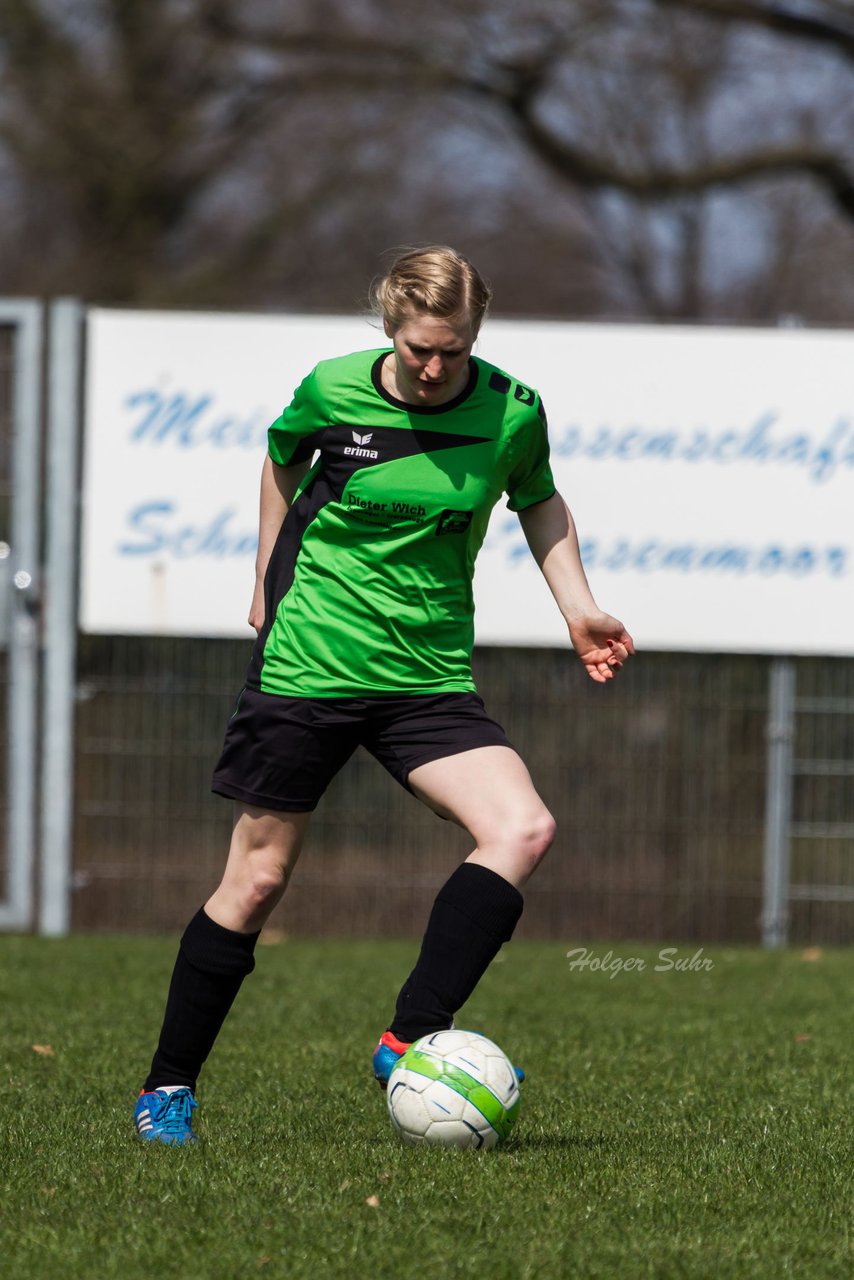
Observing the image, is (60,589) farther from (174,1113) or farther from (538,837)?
(538,837)

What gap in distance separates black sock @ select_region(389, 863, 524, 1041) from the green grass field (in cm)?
30

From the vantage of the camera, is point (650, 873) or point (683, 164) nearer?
point (650, 873)

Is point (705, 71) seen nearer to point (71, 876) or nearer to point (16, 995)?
point (71, 876)

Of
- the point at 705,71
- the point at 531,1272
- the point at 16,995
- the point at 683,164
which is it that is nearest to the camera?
the point at 531,1272

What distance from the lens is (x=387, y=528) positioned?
13.7ft

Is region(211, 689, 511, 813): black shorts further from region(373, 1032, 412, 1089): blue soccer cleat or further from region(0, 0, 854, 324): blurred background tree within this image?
region(0, 0, 854, 324): blurred background tree

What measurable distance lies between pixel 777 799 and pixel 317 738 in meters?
5.10

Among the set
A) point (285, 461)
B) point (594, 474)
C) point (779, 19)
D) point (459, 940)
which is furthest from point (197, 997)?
point (779, 19)

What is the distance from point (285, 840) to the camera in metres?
4.19

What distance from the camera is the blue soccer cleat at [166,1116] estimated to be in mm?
4098

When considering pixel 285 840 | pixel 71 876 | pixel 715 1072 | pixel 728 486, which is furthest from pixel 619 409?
pixel 285 840

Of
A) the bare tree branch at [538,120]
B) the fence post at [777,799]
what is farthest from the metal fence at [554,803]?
the bare tree branch at [538,120]

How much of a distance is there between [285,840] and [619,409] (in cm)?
487

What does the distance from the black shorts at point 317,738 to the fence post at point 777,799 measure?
192 inches
